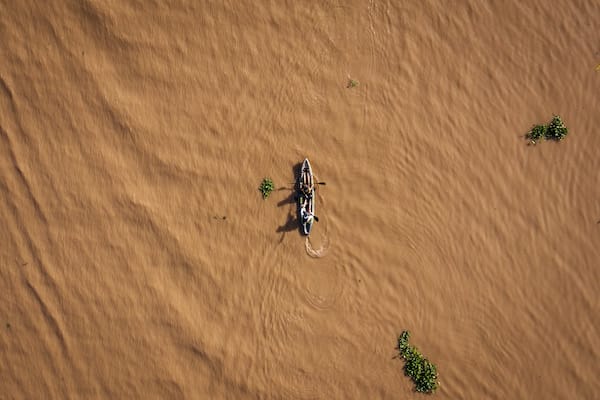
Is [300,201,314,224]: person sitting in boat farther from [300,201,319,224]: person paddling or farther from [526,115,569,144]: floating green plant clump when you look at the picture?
[526,115,569,144]: floating green plant clump

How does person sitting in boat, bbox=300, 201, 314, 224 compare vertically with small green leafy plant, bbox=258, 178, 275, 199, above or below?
below

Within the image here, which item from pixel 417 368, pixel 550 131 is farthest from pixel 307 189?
pixel 550 131

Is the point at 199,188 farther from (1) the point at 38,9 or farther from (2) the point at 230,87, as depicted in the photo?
(1) the point at 38,9

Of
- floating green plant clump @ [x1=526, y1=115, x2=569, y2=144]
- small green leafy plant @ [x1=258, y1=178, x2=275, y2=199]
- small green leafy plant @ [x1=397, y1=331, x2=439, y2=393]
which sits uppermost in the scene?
floating green plant clump @ [x1=526, y1=115, x2=569, y2=144]

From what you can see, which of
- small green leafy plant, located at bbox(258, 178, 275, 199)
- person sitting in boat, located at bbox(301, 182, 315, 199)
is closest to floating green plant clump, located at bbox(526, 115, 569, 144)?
person sitting in boat, located at bbox(301, 182, 315, 199)

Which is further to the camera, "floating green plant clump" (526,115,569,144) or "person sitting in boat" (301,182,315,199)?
"floating green plant clump" (526,115,569,144)

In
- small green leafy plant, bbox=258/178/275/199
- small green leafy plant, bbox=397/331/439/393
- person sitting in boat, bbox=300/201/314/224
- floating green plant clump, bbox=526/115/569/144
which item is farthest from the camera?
floating green plant clump, bbox=526/115/569/144

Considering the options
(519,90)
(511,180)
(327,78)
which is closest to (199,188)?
(327,78)

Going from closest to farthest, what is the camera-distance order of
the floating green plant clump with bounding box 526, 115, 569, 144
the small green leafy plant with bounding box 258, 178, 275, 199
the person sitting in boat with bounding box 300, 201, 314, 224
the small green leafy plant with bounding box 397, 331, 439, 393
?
1. the person sitting in boat with bounding box 300, 201, 314, 224
2. the small green leafy plant with bounding box 397, 331, 439, 393
3. the small green leafy plant with bounding box 258, 178, 275, 199
4. the floating green plant clump with bounding box 526, 115, 569, 144
